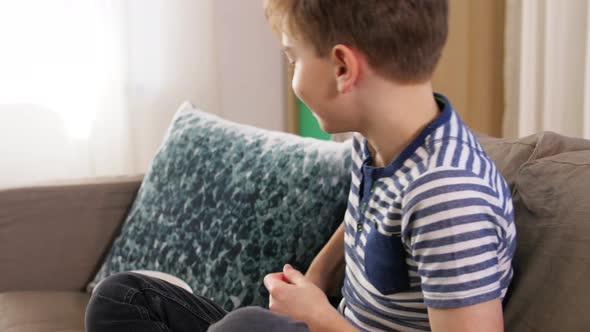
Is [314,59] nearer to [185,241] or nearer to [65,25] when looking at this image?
[185,241]

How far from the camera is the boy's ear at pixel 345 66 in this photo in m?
0.93

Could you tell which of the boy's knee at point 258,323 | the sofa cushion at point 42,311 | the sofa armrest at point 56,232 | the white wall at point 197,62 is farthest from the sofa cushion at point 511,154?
the white wall at point 197,62

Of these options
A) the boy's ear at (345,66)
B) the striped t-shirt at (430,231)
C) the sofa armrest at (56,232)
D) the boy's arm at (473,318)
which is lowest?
the sofa armrest at (56,232)

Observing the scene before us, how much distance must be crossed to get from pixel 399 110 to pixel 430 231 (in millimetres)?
176

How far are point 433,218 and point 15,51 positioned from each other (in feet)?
6.50

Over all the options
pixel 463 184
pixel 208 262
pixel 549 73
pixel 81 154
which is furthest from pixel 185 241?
pixel 81 154

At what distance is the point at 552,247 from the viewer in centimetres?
99

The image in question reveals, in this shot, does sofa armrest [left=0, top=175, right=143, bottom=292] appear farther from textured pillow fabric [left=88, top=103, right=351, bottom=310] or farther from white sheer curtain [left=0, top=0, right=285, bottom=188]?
white sheer curtain [left=0, top=0, right=285, bottom=188]

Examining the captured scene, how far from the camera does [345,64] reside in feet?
3.08

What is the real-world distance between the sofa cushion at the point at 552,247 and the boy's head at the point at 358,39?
0.76 feet

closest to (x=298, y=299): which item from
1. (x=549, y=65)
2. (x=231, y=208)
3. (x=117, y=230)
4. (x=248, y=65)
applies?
(x=231, y=208)

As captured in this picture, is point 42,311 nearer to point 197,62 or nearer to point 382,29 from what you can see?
point 382,29

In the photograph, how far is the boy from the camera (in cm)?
85

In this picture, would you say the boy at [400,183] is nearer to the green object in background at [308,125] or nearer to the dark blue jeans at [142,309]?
the dark blue jeans at [142,309]
